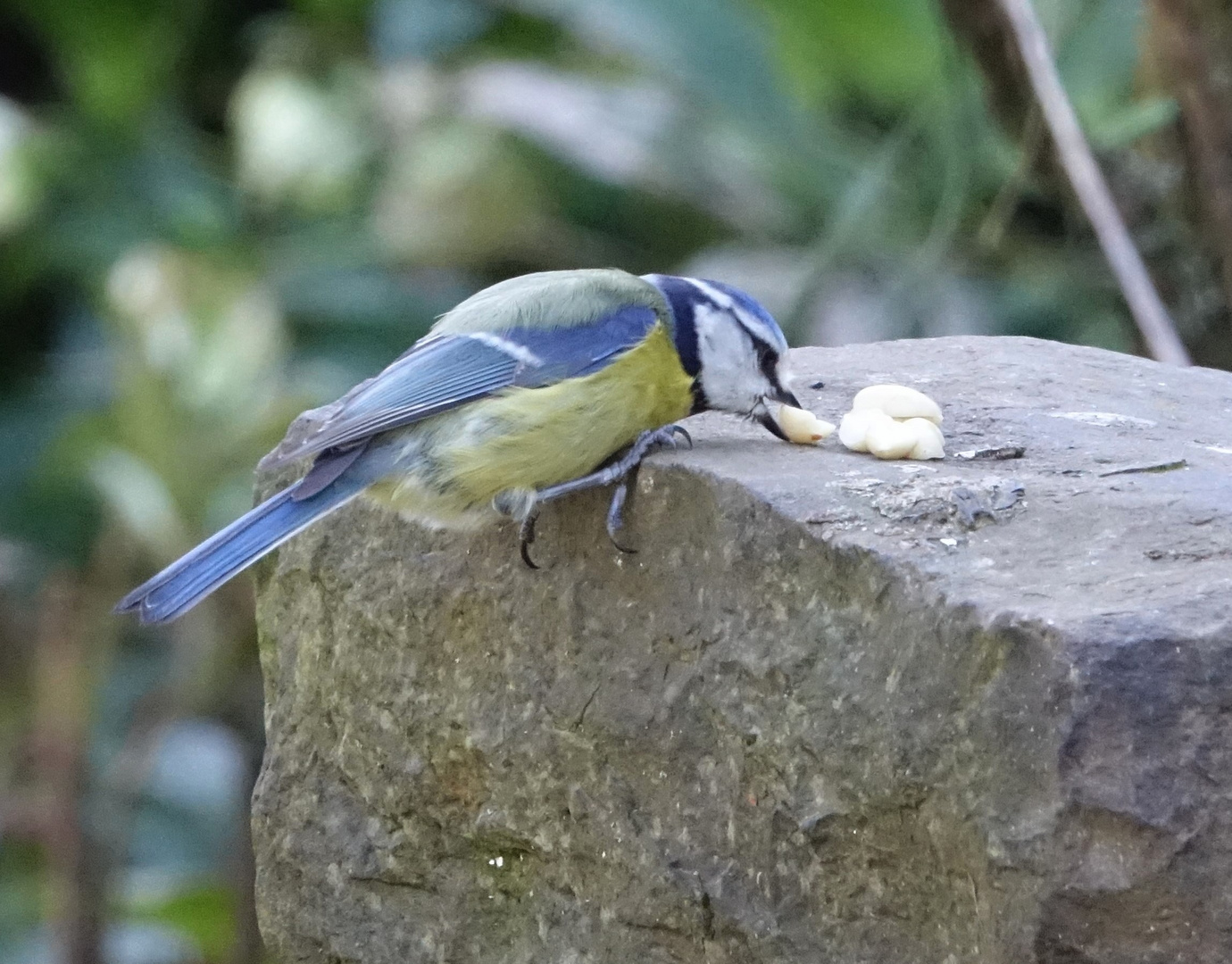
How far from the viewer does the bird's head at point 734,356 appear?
2416 millimetres

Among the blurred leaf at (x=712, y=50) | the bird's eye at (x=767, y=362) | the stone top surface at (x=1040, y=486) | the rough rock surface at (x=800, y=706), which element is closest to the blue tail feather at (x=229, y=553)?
the rough rock surface at (x=800, y=706)

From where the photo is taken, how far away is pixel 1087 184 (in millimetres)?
3188

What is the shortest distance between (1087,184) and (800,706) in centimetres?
169

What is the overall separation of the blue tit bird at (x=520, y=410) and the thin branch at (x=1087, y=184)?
0.97m

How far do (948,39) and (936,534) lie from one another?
7.23 feet

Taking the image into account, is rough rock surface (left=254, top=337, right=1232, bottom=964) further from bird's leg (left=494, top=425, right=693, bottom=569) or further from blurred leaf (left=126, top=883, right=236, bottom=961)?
blurred leaf (left=126, top=883, right=236, bottom=961)

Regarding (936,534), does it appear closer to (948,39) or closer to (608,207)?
(948,39)

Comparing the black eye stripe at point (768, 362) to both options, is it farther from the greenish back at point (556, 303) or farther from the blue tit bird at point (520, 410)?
the greenish back at point (556, 303)

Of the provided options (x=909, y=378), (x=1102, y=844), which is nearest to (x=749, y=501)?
(x=1102, y=844)

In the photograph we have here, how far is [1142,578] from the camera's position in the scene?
173cm

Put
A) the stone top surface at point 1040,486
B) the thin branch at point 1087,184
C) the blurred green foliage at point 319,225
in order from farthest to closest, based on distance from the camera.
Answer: the blurred green foliage at point 319,225, the thin branch at point 1087,184, the stone top surface at point 1040,486

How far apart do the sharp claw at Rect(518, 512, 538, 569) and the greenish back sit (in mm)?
320

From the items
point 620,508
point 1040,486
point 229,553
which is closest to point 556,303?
point 620,508

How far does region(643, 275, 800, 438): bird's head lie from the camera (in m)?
2.42
